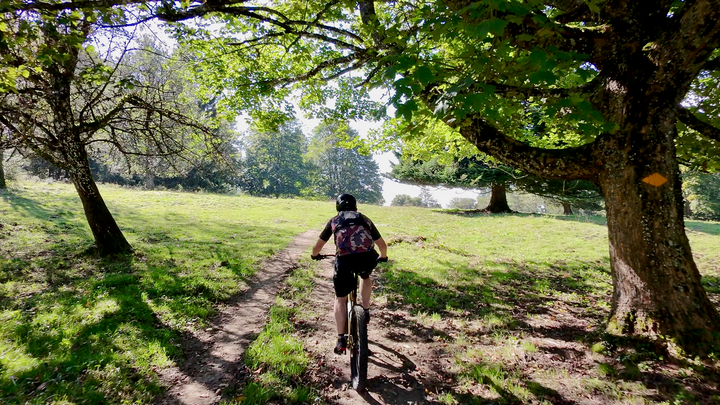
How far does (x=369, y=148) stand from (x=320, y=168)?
60216 mm

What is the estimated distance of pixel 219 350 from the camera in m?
4.67

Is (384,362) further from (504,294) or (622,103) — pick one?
(622,103)

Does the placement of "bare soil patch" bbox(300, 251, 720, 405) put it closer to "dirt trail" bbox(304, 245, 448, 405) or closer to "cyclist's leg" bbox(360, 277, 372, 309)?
"dirt trail" bbox(304, 245, 448, 405)

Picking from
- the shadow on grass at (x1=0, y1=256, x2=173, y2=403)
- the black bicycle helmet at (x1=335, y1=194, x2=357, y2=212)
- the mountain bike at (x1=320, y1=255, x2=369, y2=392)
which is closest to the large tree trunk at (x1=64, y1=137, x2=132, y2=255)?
the shadow on grass at (x1=0, y1=256, x2=173, y2=403)

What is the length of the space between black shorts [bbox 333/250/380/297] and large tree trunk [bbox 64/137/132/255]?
728 centimetres

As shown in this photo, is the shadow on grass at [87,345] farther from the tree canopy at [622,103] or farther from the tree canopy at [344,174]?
the tree canopy at [344,174]

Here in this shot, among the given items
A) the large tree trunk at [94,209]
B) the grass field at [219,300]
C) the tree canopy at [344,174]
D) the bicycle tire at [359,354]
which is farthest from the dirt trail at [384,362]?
the tree canopy at [344,174]

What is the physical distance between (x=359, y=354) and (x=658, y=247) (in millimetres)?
4209

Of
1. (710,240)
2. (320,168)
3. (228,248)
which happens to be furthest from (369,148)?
(320,168)

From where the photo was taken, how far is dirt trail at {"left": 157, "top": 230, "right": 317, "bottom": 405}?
12.3ft

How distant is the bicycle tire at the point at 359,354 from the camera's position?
3.58 metres

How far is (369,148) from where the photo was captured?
1101 centimetres

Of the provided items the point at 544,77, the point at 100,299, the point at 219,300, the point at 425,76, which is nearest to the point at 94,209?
the point at 100,299

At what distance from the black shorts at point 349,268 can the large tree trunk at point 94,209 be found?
23.9ft
